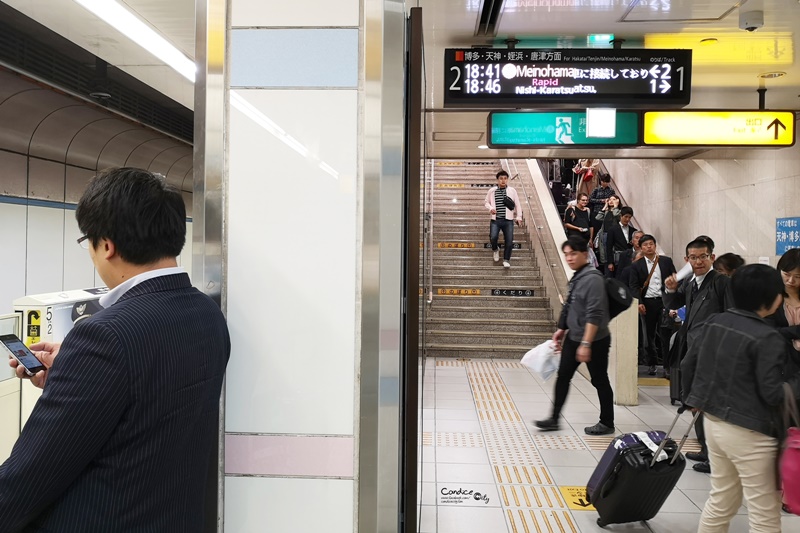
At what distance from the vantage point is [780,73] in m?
6.03

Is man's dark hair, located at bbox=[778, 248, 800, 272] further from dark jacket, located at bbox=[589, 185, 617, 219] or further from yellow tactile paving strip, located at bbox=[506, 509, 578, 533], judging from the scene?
dark jacket, located at bbox=[589, 185, 617, 219]

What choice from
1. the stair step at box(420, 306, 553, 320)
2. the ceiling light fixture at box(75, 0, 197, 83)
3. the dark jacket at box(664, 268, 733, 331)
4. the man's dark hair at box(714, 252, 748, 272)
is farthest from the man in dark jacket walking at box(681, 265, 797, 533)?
the stair step at box(420, 306, 553, 320)

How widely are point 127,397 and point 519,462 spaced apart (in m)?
3.70

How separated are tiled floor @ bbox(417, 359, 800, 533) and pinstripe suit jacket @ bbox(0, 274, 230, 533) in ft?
7.94

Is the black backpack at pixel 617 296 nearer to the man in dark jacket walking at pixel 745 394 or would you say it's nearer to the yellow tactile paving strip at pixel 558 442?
the yellow tactile paving strip at pixel 558 442

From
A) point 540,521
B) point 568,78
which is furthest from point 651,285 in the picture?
point 540,521

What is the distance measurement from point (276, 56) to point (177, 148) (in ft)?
29.2

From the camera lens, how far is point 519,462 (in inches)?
173

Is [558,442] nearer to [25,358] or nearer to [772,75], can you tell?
[25,358]

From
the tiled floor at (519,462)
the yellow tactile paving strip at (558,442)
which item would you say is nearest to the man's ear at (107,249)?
the tiled floor at (519,462)

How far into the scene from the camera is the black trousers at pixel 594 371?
4879mm

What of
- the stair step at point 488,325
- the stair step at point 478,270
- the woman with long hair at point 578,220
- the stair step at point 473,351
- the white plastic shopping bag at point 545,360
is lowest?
the stair step at point 473,351

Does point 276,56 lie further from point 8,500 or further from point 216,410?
point 8,500

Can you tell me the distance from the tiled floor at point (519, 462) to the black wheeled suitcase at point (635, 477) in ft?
0.44
